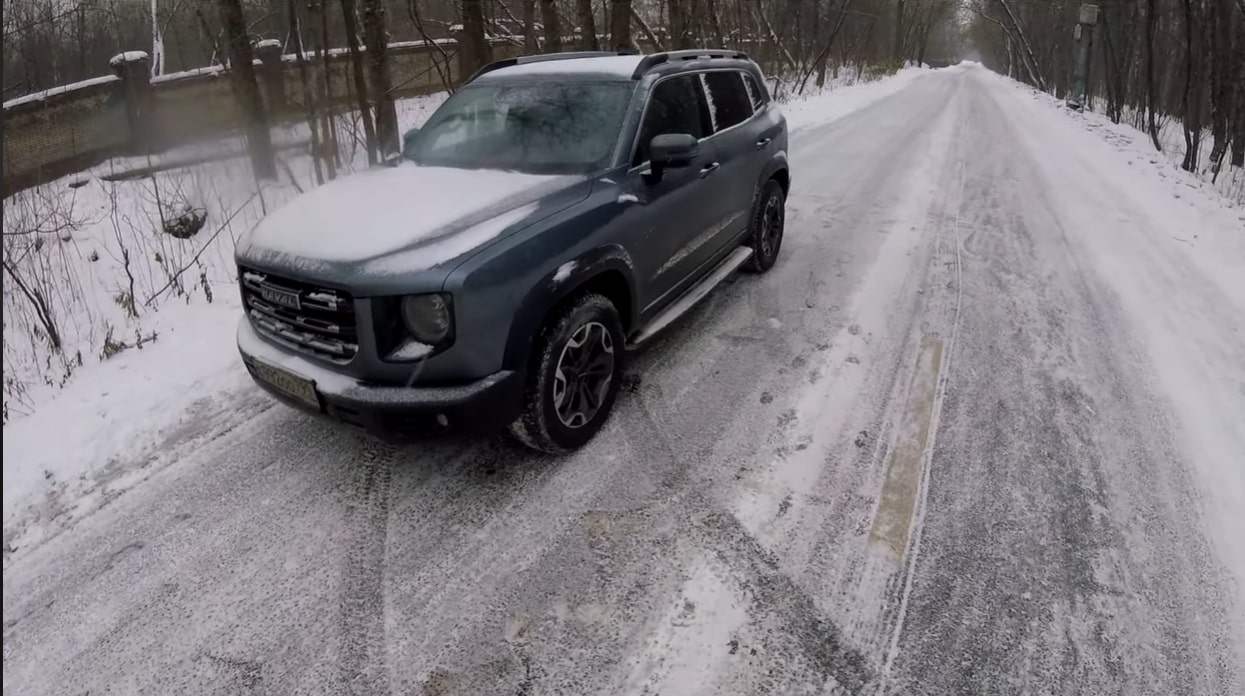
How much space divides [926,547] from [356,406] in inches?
96.5

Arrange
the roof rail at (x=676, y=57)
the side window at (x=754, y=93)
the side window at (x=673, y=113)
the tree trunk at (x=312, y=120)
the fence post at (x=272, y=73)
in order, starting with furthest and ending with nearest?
the fence post at (x=272, y=73)
the tree trunk at (x=312, y=120)
the side window at (x=754, y=93)
the roof rail at (x=676, y=57)
the side window at (x=673, y=113)

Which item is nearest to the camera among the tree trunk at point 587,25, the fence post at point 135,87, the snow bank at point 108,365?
the snow bank at point 108,365

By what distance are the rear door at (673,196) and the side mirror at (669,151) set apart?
2.9 inches

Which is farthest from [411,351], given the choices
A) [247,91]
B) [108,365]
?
[247,91]

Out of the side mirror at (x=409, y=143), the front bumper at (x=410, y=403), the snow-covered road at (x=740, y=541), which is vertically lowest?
the snow-covered road at (x=740, y=541)

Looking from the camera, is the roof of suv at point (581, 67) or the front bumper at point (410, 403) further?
the roof of suv at point (581, 67)

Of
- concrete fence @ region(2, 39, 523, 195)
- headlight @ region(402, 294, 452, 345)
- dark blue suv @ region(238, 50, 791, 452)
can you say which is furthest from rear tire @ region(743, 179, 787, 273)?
concrete fence @ region(2, 39, 523, 195)

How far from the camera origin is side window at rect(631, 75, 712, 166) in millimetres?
4121

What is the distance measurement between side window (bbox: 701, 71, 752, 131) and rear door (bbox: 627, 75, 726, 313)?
15 centimetres

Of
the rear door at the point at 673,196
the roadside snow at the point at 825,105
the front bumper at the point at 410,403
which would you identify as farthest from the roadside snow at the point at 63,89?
the front bumper at the point at 410,403

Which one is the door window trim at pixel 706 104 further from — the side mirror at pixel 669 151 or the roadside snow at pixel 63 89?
the roadside snow at pixel 63 89

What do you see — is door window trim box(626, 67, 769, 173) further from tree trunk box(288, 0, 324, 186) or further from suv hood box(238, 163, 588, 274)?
tree trunk box(288, 0, 324, 186)

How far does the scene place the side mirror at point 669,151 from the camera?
3928 mm

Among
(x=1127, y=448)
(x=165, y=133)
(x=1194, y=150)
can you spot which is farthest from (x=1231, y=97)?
(x=165, y=133)
